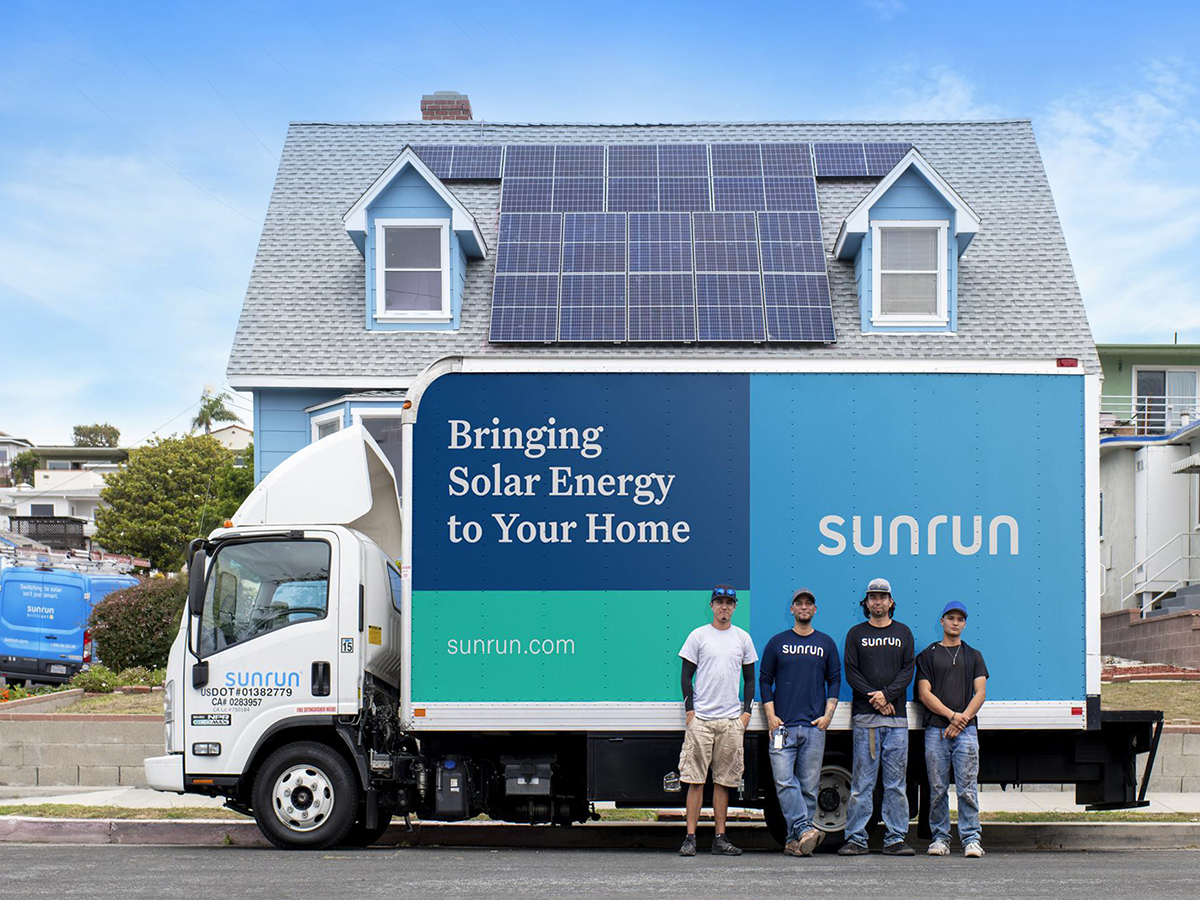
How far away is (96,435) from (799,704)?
363ft

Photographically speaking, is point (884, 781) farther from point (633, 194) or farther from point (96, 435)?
point (96, 435)

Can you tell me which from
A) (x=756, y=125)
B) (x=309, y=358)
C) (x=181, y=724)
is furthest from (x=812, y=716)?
(x=756, y=125)

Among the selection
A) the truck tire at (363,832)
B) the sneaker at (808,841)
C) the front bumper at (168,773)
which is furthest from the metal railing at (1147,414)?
the front bumper at (168,773)

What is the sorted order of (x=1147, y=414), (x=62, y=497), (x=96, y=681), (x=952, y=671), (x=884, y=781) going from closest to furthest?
(x=952, y=671)
(x=884, y=781)
(x=96, y=681)
(x=1147, y=414)
(x=62, y=497)

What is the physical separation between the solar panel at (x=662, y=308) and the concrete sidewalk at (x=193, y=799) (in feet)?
21.3

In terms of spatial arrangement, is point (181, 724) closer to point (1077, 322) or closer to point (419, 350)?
point (419, 350)

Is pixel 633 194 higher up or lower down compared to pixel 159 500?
higher up

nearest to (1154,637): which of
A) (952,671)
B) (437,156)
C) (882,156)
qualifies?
(882,156)

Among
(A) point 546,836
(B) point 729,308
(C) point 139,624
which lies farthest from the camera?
(B) point 729,308

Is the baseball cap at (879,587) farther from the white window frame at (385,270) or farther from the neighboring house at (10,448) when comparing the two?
the neighboring house at (10,448)

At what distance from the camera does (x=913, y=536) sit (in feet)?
30.8

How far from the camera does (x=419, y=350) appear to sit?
17.8 meters

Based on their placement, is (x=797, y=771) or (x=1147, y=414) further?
(x=1147, y=414)

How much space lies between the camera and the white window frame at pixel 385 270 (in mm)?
18109
